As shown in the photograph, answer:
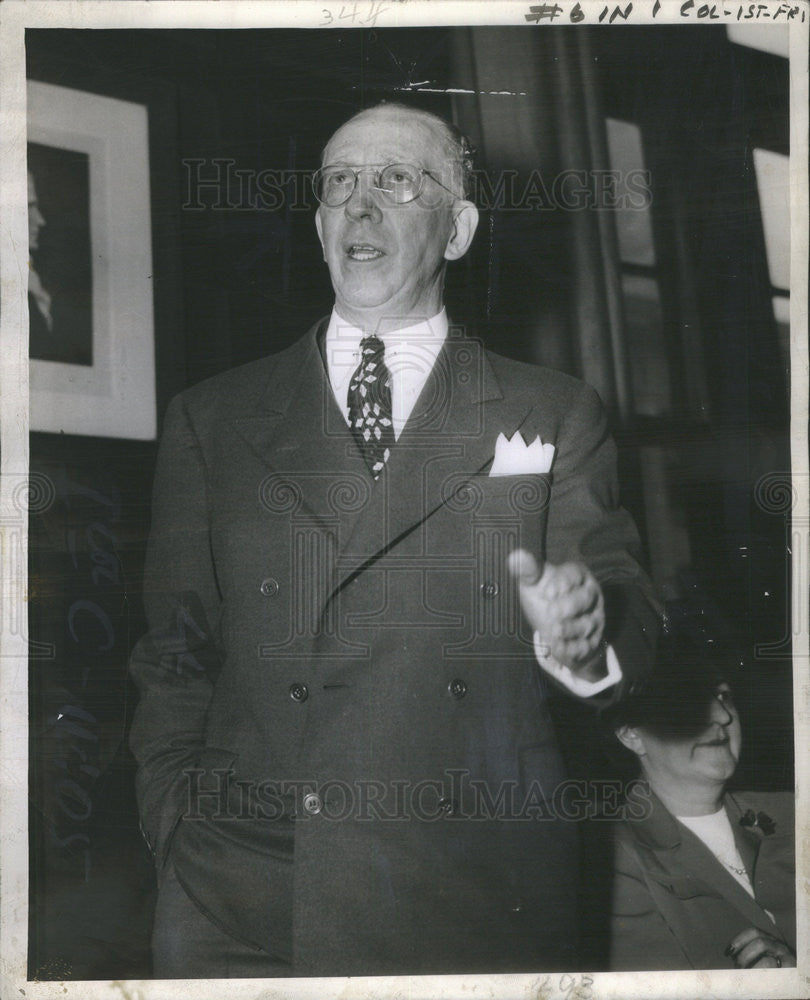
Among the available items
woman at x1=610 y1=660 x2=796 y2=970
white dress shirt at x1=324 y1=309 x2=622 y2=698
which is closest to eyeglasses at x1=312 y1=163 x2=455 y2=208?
white dress shirt at x1=324 y1=309 x2=622 y2=698

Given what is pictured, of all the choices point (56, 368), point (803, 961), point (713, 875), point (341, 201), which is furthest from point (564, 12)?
point (803, 961)

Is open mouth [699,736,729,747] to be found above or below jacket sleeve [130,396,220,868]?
below

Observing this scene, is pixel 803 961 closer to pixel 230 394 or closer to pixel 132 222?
pixel 230 394

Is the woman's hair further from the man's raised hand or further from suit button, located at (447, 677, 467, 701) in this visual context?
suit button, located at (447, 677, 467, 701)

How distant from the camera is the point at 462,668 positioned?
140 cm

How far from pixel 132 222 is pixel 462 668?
83 cm

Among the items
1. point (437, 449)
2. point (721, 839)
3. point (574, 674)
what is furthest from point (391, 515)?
point (721, 839)

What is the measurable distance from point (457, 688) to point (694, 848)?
44 cm

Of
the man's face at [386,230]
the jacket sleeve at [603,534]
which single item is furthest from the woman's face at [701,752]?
the man's face at [386,230]

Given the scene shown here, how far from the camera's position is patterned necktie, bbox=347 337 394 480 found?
4.68 ft

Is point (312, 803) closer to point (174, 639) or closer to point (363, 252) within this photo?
point (174, 639)

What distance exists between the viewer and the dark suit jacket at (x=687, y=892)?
143cm

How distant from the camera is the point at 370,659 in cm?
140

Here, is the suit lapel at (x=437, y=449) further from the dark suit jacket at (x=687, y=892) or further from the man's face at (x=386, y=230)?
the dark suit jacket at (x=687, y=892)
